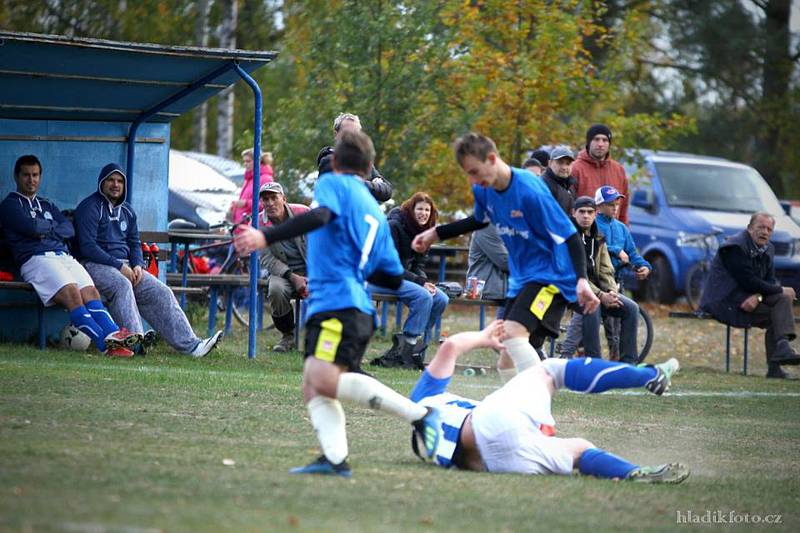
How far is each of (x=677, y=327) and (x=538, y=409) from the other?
1452cm

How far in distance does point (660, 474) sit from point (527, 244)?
1786mm

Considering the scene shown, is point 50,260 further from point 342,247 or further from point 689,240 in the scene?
point 689,240

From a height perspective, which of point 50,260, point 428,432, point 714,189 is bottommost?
point 428,432

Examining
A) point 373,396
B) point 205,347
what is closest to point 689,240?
point 205,347

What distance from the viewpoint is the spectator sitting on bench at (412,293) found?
1309cm

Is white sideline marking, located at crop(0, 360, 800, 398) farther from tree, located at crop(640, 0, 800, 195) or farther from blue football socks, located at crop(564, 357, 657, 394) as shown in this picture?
tree, located at crop(640, 0, 800, 195)

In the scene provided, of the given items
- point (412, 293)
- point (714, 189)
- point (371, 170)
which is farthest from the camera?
point (714, 189)

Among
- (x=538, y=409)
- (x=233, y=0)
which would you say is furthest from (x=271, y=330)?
(x=233, y=0)

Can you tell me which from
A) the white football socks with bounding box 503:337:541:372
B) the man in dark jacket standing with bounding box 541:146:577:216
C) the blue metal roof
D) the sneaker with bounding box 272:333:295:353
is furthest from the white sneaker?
the white football socks with bounding box 503:337:541:372

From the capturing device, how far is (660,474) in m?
7.22

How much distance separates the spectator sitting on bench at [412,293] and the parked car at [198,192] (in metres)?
7.48

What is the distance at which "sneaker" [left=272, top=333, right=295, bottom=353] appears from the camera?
45.5ft

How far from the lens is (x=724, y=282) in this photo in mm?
15141

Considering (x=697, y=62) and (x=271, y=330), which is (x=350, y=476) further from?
(x=697, y=62)
